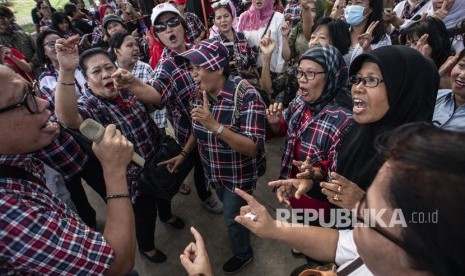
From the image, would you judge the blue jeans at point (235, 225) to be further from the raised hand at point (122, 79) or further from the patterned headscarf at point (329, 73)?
the raised hand at point (122, 79)

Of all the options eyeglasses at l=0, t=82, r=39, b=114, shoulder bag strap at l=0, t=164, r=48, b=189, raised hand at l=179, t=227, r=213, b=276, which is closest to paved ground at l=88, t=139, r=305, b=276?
raised hand at l=179, t=227, r=213, b=276

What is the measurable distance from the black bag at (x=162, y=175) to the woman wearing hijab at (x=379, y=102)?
0.95m

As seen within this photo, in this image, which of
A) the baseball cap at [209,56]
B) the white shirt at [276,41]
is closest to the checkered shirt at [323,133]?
the baseball cap at [209,56]

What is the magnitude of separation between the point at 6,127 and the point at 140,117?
110 cm

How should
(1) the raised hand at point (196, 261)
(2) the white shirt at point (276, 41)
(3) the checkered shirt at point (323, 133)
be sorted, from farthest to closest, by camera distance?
(2) the white shirt at point (276, 41) < (3) the checkered shirt at point (323, 133) < (1) the raised hand at point (196, 261)

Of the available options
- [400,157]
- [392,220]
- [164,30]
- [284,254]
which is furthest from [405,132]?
[164,30]

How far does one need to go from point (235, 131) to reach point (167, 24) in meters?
1.55

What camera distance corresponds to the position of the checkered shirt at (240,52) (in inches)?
130

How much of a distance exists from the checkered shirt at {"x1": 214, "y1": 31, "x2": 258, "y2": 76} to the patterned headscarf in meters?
1.41

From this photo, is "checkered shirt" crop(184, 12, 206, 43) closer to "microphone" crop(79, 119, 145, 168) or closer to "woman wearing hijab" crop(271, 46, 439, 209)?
"woman wearing hijab" crop(271, 46, 439, 209)

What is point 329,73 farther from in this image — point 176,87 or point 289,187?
point 176,87

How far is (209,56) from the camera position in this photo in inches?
78.4

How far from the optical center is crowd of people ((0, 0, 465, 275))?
2.53 ft

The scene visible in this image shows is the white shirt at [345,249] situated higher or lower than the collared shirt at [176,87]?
lower
